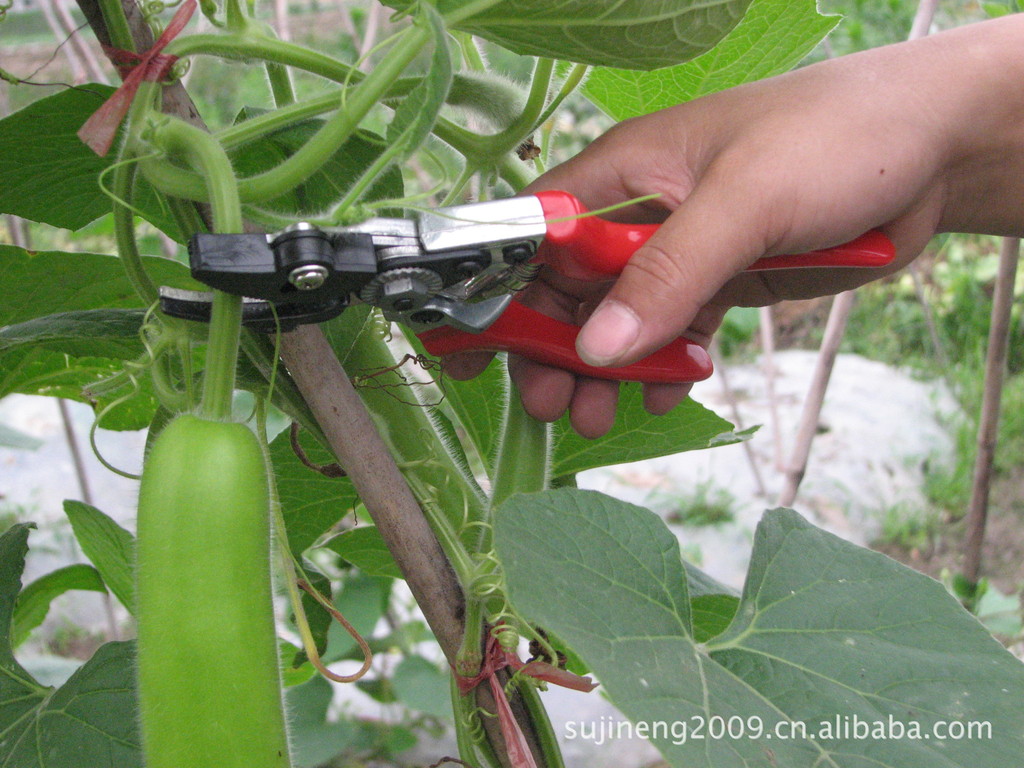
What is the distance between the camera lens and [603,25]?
585 millimetres

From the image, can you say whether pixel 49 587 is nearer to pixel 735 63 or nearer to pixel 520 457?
pixel 520 457

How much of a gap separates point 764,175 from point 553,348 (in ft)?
0.76

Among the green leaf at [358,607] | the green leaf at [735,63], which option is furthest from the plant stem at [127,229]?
the green leaf at [358,607]

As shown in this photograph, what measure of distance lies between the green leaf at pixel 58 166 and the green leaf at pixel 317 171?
10 centimetres

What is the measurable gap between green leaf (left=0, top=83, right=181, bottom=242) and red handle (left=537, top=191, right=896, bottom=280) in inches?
12.6

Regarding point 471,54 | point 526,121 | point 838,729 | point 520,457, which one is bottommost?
point 838,729

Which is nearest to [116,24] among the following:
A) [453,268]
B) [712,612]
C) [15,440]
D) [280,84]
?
[280,84]

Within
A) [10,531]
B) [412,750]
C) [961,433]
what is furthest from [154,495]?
[961,433]

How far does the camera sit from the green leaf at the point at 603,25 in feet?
1.86

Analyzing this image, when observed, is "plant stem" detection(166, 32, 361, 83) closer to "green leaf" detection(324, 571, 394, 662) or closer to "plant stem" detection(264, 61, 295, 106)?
"plant stem" detection(264, 61, 295, 106)

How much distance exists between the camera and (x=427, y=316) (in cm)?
73

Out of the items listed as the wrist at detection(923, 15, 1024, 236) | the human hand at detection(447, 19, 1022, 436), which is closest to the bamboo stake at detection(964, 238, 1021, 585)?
the wrist at detection(923, 15, 1024, 236)

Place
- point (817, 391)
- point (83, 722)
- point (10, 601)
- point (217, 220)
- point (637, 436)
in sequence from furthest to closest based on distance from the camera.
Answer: point (817, 391) → point (637, 436) → point (10, 601) → point (83, 722) → point (217, 220)

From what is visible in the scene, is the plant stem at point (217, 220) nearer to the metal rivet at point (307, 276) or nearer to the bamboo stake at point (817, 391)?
the metal rivet at point (307, 276)
